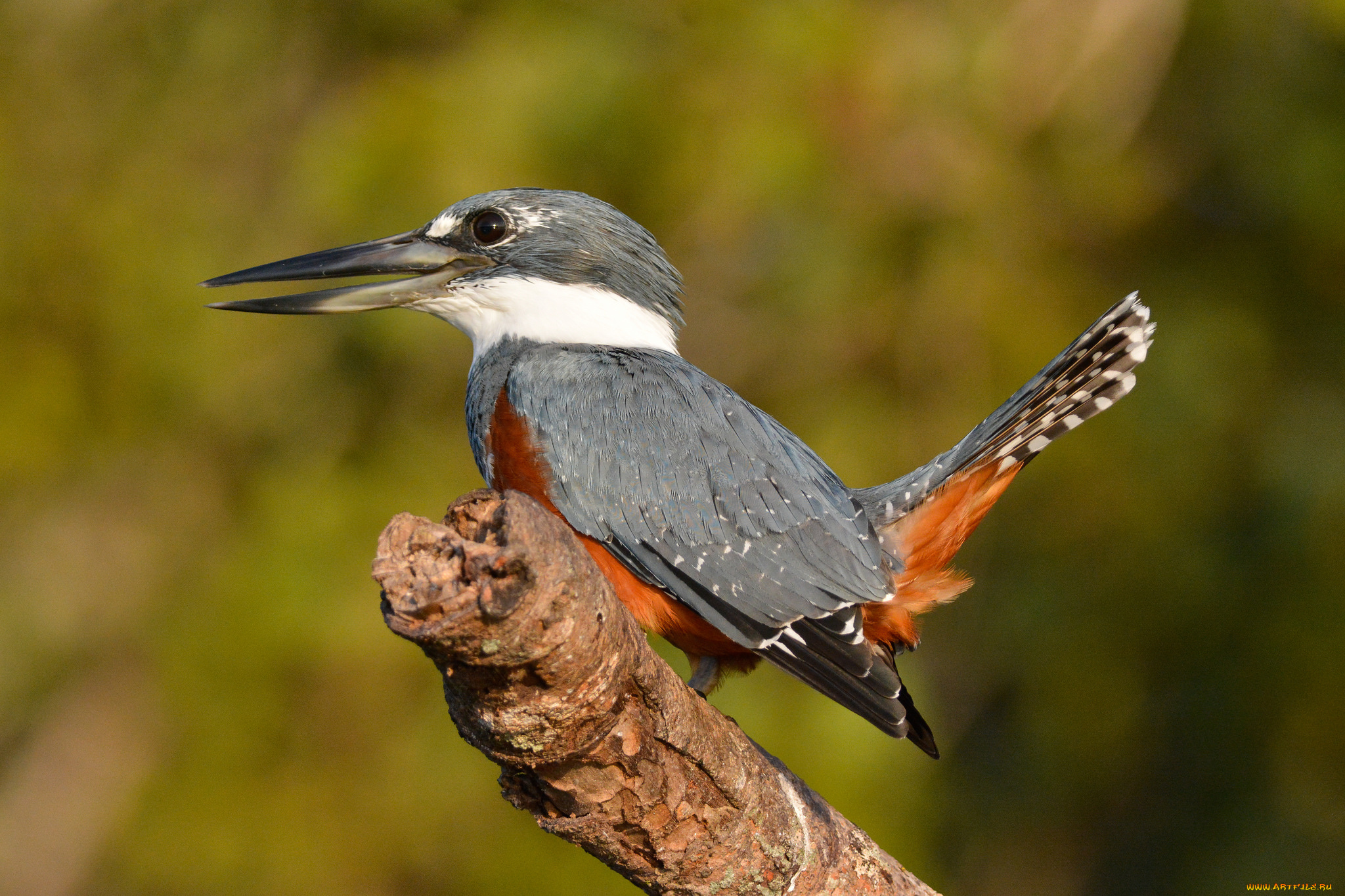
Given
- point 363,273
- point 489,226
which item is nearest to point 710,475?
point 489,226

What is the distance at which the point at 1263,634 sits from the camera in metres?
4.40

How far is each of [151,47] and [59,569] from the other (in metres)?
2.43

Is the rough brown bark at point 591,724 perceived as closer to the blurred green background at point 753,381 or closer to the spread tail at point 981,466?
the spread tail at point 981,466

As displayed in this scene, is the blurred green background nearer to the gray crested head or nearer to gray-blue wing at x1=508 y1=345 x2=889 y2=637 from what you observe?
the gray crested head

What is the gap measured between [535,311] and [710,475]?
2.38ft

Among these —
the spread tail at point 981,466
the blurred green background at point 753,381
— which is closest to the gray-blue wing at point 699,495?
the spread tail at point 981,466

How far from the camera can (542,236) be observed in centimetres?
303

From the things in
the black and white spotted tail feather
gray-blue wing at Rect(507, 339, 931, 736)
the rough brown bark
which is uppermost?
the black and white spotted tail feather

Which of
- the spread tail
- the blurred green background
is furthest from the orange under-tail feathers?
the blurred green background

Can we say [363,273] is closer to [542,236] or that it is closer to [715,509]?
[542,236]

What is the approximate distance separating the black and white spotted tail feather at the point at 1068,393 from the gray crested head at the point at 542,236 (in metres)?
1.03

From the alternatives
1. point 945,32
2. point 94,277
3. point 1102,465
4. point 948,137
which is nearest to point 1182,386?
point 1102,465

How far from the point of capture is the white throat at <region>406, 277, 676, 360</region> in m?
3.02

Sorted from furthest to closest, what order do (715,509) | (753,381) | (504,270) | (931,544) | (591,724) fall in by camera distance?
(753,381) → (504,270) → (931,544) → (715,509) → (591,724)
